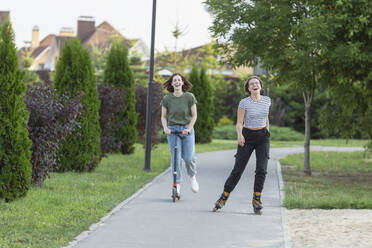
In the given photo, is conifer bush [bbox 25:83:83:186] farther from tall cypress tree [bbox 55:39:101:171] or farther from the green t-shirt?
tall cypress tree [bbox 55:39:101:171]

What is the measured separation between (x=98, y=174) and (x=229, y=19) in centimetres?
445

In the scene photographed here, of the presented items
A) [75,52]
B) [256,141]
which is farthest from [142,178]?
[256,141]

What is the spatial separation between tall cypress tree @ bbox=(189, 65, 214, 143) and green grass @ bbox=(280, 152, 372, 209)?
661cm

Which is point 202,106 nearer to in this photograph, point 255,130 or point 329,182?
point 329,182

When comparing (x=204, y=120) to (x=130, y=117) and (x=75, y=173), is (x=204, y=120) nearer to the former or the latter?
(x=130, y=117)

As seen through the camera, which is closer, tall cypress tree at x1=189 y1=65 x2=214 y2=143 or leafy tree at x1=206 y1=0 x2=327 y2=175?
leafy tree at x1=206 y1=0 x2=327 y2=175

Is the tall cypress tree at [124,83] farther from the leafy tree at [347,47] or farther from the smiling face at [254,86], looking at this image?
the smiling face at [254,86]

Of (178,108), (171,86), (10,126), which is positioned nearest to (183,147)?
(178,108)

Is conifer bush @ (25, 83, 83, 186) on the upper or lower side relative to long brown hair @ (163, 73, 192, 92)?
lower

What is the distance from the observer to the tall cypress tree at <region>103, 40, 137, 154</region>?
1931 cm

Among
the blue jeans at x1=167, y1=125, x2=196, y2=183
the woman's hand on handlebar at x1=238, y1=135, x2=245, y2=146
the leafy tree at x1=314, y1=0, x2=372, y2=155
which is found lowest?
the blue jeans at x1=167, y1=125, x2=196, y2=183

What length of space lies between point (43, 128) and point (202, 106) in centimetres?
1774

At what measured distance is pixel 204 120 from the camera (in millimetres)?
27688

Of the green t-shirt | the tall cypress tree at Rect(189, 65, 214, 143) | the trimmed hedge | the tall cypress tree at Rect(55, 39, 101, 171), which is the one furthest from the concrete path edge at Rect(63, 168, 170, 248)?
the tall cypress tree at Rect(189, 65, 214, 143)
